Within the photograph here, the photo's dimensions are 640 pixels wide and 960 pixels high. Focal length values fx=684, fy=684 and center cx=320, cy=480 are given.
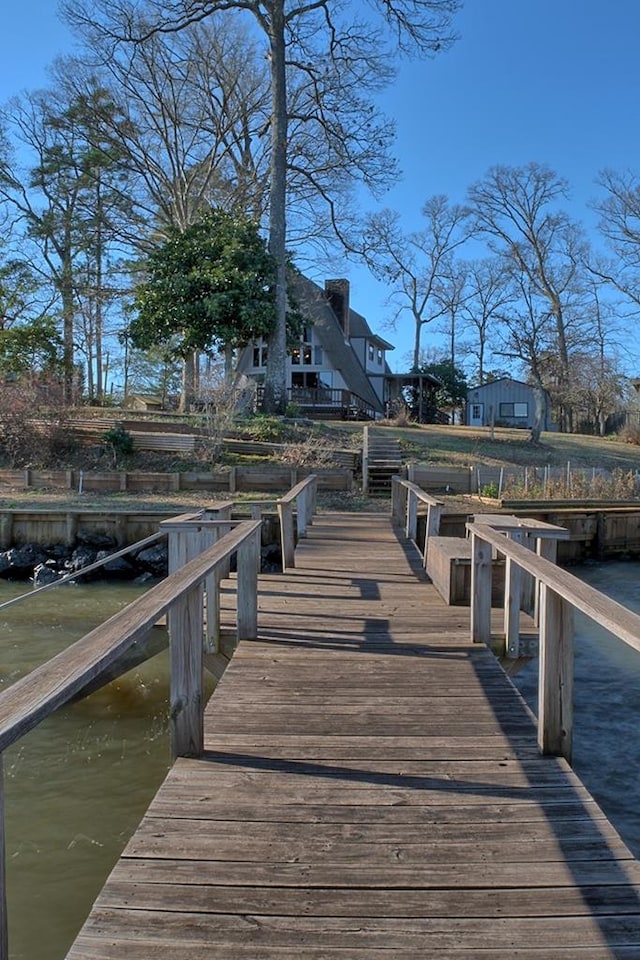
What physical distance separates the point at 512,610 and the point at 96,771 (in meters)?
3.36

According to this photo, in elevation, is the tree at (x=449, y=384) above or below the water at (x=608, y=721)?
above

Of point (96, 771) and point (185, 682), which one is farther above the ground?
point (185, 682)

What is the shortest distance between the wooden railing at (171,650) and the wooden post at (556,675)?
1.67m

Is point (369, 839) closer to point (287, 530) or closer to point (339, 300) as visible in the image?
point (287, 530)

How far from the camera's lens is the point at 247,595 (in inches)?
198

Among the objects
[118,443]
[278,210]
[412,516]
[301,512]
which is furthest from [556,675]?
[278,210]

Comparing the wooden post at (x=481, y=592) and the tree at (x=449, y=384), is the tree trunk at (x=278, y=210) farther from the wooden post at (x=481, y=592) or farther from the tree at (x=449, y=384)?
the tree at (x=449, y=384)

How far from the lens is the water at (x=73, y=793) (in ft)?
11.7

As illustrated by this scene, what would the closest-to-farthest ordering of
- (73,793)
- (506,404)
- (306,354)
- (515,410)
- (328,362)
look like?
1. (73,793)
2. (328,362)
3. (306,354)
4. (515,410)
5. (506,404)

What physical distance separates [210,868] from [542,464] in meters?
23.1

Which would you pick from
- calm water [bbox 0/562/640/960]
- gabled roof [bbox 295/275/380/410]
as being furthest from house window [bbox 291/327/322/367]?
calm water [bbox 0/562/640/960]

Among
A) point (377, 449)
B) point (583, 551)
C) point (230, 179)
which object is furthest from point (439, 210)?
point (583, 551)

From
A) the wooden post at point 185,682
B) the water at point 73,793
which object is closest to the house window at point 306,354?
the water at point 73,793

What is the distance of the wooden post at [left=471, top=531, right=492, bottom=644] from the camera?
4.96 m
